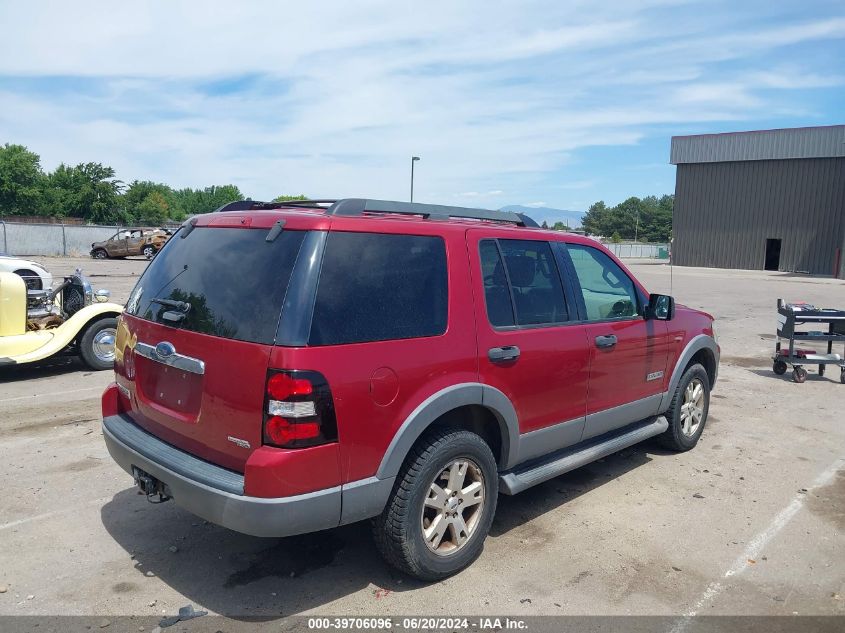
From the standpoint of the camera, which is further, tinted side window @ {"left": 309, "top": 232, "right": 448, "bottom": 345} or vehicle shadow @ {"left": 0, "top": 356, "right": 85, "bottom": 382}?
vehicle shadow @ {"left": 0, "top": 356, "right": 85, "bottom": 382}

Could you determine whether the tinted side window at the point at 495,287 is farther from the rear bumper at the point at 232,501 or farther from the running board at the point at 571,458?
the rear bumper at the point at 232,501

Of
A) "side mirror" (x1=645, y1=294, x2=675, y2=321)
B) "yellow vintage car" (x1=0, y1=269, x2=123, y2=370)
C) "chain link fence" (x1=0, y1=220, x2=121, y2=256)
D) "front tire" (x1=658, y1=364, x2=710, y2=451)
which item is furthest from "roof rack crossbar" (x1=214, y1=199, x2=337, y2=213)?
"chain link fence" (x1=0, y1=220, x2=121, y2=256)

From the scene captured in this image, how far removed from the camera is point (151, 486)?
11.6 ft

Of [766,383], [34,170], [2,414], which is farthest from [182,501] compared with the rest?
[34,170]

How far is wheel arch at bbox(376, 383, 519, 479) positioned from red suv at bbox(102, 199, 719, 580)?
0.03 ft

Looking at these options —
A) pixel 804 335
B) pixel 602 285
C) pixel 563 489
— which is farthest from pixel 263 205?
pixel 804 335

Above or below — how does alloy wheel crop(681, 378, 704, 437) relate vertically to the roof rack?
below

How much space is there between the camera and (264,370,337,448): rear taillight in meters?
3.02

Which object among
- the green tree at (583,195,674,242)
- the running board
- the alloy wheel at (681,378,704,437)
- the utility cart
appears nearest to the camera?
the running board

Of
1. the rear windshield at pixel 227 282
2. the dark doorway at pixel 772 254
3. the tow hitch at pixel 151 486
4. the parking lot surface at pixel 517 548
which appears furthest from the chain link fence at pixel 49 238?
the dark doorway at pixel 772 254

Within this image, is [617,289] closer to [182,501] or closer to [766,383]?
[182,501]

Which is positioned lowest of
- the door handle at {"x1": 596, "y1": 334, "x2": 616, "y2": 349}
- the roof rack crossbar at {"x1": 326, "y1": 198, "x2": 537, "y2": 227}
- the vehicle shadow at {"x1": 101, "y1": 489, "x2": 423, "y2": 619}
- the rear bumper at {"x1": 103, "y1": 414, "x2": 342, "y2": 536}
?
the vehicle shadow at {"x1": 101, "y1": 489, "x2": 423, "y2": 619}

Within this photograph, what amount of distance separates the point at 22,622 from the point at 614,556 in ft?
10.5

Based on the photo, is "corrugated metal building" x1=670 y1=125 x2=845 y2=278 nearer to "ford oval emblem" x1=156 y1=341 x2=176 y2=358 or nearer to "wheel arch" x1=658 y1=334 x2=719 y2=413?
"wheel arch" x1=658 y1=334 x2=719 y2=413
